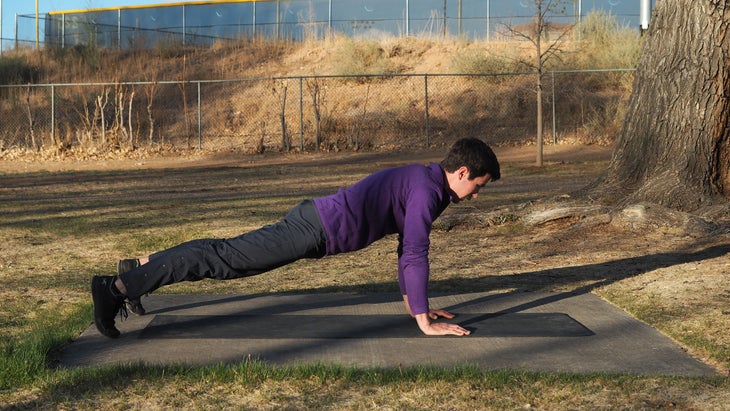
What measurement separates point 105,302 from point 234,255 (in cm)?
75

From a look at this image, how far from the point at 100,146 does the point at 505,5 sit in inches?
716

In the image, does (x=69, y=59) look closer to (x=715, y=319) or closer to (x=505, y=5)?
(x=505, y=5)

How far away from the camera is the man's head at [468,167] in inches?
209

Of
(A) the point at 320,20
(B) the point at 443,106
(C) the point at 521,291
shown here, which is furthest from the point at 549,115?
(C) the point at 521,291

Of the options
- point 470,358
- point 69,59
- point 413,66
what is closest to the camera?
point 470,358

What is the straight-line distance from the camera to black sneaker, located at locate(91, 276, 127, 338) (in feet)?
17.3

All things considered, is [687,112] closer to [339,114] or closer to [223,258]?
[223,258]

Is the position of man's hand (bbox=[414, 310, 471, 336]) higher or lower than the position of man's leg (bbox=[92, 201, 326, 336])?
lower

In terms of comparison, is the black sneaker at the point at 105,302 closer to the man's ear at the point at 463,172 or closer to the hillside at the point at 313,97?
the man's ear at the point at 463,172

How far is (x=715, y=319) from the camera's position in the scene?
6.00 meters

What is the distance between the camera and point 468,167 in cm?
533

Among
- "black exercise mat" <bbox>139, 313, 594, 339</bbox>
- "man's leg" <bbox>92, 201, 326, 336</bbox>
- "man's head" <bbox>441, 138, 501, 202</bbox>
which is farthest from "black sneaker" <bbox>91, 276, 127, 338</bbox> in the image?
"man's head" <bbox>441, 138, 501, 202</bbox>

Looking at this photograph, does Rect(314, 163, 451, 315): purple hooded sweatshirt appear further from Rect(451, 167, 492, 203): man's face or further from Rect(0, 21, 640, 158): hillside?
Rect(0, 21, 640, 158): hillside

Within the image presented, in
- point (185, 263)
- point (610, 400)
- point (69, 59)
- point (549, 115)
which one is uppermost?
point (69, 59)
